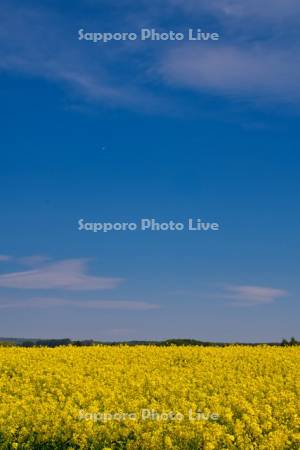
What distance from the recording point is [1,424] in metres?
10.9

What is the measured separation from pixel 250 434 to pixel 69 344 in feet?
60.1

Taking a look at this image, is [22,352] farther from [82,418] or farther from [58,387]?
[82,418]

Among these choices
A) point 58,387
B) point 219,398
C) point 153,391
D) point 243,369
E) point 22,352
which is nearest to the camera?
point 219,398

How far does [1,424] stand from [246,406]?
424 centimetres

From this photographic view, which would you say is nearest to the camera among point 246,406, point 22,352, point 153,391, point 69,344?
point 246,406

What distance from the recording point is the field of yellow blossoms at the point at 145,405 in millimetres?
9969

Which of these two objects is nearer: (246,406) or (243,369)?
(246,406)

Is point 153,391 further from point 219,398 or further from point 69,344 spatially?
point 69,344

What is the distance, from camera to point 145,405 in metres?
11.8

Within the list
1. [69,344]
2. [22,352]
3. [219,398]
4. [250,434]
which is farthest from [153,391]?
[69,344]

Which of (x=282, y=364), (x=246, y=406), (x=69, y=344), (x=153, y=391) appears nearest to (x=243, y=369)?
(x=282, y=364)

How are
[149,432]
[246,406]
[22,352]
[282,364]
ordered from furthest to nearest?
[22,352] < [282,364] < [246,406] < [149,432]

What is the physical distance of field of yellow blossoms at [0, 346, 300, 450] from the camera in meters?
9.97

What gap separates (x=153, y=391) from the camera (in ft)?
45.2
